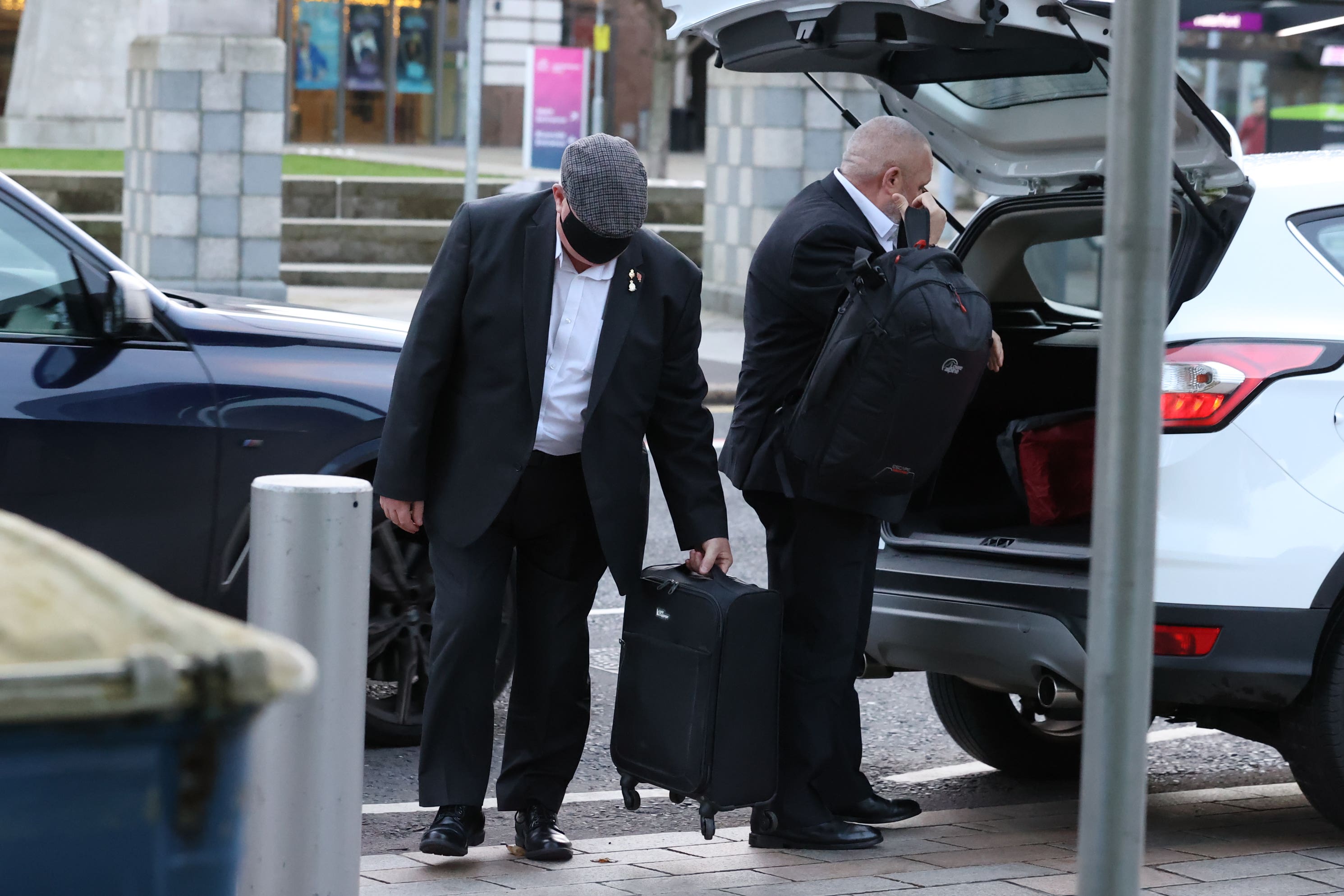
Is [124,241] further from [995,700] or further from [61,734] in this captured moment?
[61,734]

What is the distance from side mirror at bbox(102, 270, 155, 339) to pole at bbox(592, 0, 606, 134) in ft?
85.7

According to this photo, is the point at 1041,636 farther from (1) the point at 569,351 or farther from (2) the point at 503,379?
(2) the point at 503,379

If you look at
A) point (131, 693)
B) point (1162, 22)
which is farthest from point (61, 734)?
point (1162, 22)

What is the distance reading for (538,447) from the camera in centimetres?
431

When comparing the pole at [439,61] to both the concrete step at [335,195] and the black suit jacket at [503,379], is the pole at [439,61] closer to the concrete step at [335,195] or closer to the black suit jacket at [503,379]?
the concrete step at [335,195]

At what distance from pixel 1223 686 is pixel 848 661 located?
2.81ft

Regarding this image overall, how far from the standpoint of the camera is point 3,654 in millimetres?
1612

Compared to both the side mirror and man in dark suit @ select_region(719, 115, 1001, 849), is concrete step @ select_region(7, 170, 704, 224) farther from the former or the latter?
man in dark suit @ select_region(719, 115, 1001, 849)

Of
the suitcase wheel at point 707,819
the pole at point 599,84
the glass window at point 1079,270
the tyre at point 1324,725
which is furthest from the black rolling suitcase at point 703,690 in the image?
the pole at point 599,84

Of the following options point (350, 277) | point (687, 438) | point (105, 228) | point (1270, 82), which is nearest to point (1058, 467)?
point (687, 438)

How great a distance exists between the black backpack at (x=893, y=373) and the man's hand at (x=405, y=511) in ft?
2.78

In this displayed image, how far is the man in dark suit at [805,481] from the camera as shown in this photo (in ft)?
14.7

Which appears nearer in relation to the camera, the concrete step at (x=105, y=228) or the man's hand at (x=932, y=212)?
the man's hand at (x=932, y=212)

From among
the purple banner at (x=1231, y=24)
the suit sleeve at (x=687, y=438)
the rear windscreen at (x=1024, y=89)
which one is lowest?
the suit sleeve at (x=687, y=438)
